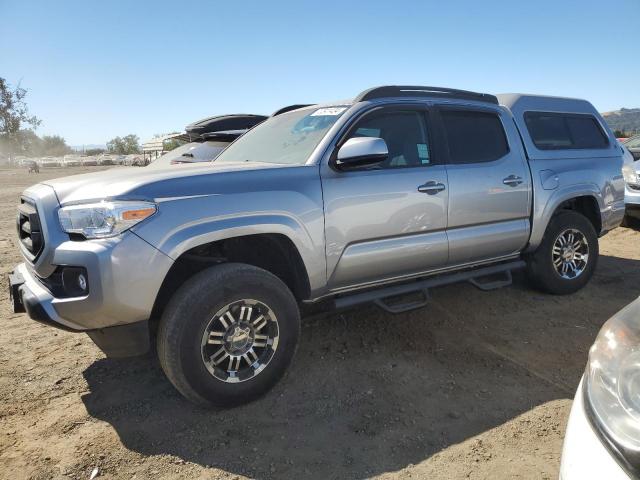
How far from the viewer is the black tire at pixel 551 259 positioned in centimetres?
447

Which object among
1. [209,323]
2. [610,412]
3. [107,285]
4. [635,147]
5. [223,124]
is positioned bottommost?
[209,323]

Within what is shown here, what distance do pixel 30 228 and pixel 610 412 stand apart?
9.81 ft

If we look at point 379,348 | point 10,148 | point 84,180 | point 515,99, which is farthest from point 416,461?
point 10,148

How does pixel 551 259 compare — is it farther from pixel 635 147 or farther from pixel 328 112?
pixel 635 147

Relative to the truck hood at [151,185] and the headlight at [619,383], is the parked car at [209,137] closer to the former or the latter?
the truck hood at [151,185]

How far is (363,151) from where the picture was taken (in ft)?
9.82

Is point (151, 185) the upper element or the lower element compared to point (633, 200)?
upper

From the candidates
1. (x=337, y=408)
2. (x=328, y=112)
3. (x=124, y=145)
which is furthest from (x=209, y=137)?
(x=124, y=145)

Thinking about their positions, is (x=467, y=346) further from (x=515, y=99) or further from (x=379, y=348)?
(x=515, y=99)

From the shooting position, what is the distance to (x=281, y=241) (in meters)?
2.99

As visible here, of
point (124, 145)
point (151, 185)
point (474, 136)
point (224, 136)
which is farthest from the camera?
point (124, 145)

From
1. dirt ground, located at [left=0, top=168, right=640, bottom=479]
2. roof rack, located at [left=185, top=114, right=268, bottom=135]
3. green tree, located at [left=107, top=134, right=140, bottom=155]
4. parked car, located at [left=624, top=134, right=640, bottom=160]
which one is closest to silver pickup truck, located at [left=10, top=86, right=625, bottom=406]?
dirt ground, located at [left=0, top=168, right=640, bottom=479]

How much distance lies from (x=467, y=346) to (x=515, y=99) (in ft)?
8.16

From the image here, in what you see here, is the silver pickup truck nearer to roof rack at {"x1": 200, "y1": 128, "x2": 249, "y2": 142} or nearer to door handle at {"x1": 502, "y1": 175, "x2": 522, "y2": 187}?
door handle at {"x1": 502, "y1": 175, "x2": 522, "y2": 187}
